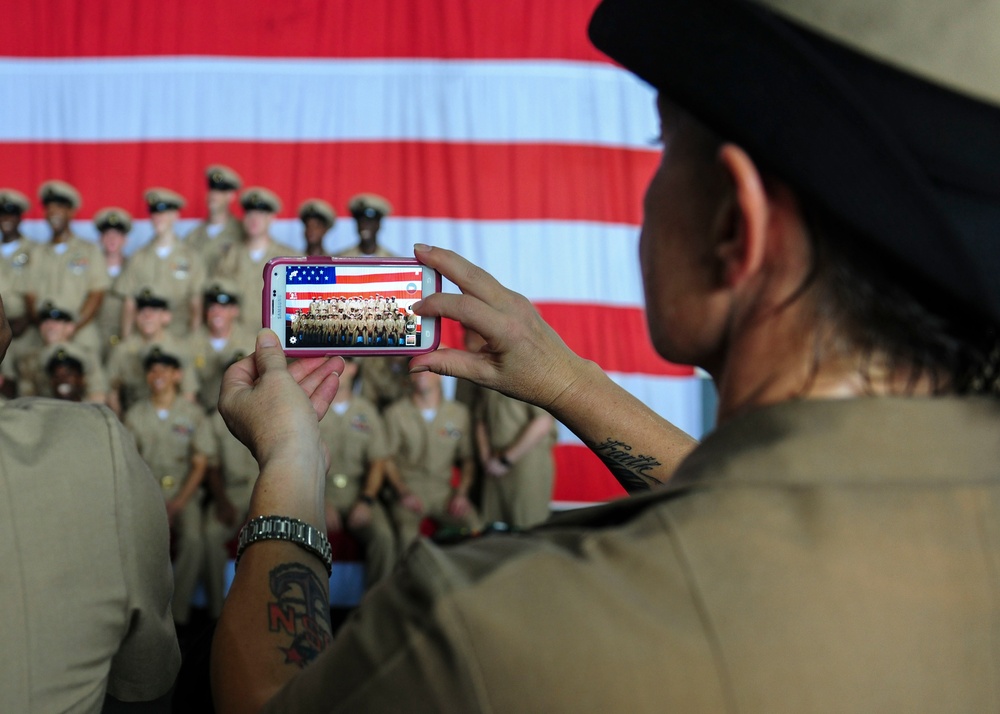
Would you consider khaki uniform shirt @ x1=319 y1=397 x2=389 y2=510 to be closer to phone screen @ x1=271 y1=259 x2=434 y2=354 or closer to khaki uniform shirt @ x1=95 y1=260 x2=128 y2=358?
khaki uniform shirt @ x1=95 y1=260 x2=128 y2=358

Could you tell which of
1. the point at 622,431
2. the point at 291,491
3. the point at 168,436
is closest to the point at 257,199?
the point at 168,436

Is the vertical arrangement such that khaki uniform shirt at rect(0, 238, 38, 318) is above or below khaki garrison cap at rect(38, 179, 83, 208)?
below

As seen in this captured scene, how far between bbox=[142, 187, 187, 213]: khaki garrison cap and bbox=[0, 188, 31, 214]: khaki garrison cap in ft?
1.53

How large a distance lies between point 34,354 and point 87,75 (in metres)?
1.07

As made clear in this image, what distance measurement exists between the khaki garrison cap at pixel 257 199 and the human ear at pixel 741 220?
311 cm

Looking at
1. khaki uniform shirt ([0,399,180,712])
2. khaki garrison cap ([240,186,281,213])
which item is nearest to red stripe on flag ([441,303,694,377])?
khaki garrison cap ([240,186,281,213])

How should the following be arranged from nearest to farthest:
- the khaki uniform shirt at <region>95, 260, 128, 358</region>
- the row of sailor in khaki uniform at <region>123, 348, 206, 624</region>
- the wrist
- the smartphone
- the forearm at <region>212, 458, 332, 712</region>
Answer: the forearm at <region>212, 458, 332, 712</region> → the wrist → the smartphone → the row of sailor in khaki uniform at <region>123, 348, 206, 624</region> → the khaki uniform shirt at <region>95, 260, 128, 358</region>

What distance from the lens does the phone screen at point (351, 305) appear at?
1057 millimetres

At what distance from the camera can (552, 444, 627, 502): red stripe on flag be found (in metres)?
3.41

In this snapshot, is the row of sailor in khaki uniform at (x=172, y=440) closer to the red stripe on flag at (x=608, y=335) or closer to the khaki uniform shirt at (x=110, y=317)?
the khaki uniform shirt at (x=110, y=317)

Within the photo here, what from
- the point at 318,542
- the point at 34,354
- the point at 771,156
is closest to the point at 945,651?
the point at 771,156

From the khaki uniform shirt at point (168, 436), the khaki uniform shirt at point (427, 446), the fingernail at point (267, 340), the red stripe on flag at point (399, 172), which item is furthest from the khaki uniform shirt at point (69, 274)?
the fingernail at point (267, 340)

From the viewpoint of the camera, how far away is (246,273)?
11.2ft

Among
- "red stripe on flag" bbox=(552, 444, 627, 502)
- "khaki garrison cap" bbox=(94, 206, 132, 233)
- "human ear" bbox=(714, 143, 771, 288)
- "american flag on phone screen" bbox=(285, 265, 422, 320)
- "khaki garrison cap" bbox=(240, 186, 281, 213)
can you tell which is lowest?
"red stripe on flag" bbox=(552, 444, 627, 502)
